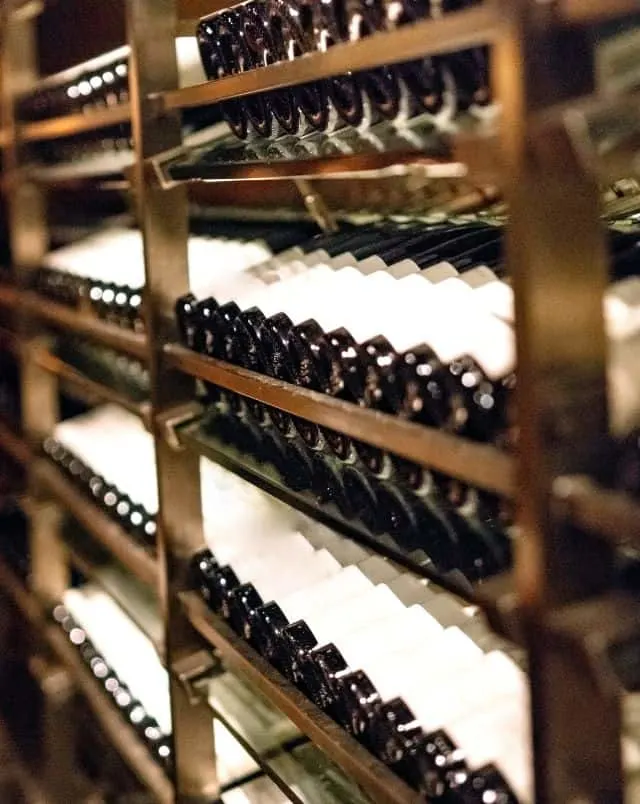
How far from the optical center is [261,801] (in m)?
1.77

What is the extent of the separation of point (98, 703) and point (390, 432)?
1464mm

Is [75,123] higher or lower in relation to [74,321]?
higher

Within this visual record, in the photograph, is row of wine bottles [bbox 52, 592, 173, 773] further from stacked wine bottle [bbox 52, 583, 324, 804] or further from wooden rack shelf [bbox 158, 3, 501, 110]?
wooden rack shelf [bbox 158, 3, 501, 110]

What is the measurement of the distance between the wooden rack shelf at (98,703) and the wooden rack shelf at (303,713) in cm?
40

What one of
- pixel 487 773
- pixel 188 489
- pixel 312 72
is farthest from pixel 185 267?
pixel 487 773

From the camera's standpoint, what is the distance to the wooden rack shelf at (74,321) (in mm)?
1934

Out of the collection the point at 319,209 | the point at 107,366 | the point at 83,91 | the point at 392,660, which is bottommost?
the point at 392,660

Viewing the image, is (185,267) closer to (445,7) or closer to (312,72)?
(312,72)

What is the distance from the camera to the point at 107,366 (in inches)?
104

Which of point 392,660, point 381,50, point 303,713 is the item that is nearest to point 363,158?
point 381,50

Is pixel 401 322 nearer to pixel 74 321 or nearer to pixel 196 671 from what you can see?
pixel 196 671

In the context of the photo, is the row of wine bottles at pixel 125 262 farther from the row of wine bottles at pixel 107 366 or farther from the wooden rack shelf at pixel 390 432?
the wooden rack shelf at pixel 390 432

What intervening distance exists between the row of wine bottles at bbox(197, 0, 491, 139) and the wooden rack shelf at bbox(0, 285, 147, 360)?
524mm

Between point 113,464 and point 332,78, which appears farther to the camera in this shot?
point 113,464
